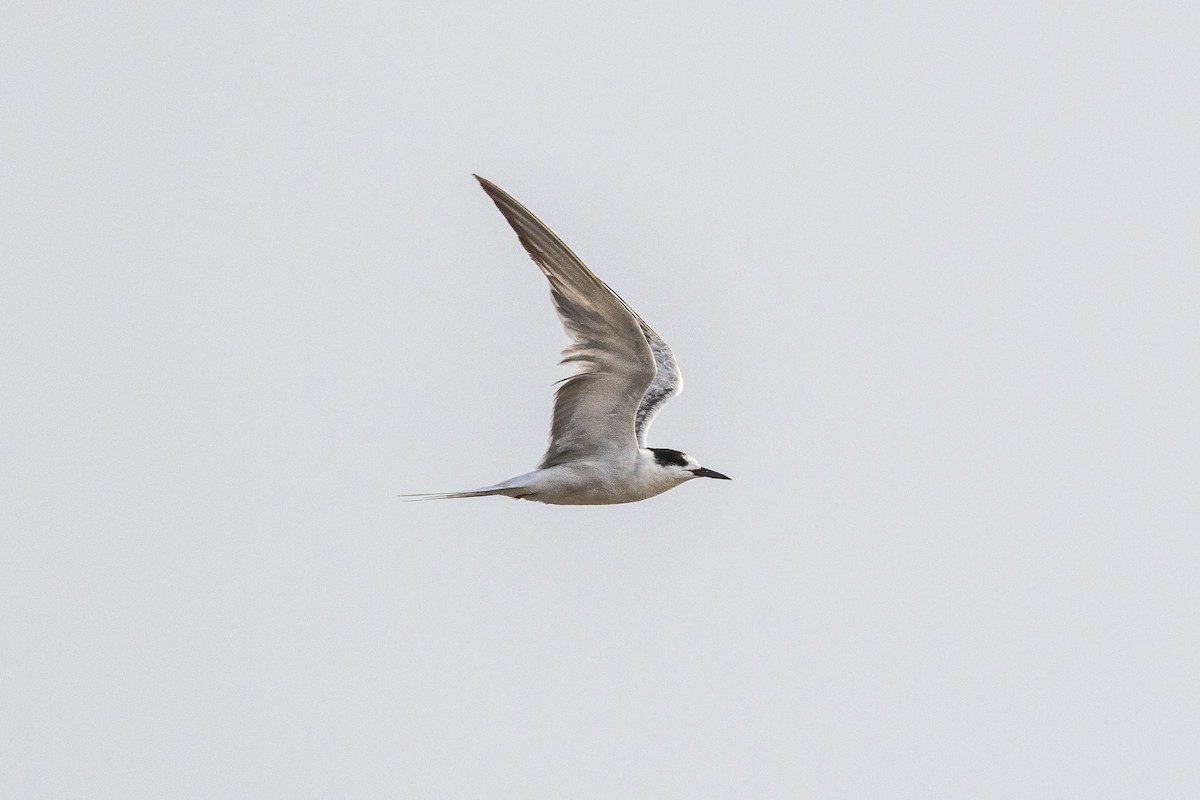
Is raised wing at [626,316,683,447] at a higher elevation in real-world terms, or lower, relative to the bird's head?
higher

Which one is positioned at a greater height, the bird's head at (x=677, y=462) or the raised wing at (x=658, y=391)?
the raised wing at (x=658, y=391)

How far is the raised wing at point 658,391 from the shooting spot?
12.6 metres

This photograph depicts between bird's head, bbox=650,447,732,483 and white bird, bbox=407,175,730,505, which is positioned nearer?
white bird, bbox=407,175,730,505

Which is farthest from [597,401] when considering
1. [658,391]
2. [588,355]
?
[658,391]

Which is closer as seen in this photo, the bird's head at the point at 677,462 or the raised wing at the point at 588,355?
the raised wing at the point at 588,355

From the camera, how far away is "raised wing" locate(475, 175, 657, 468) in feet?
38.0

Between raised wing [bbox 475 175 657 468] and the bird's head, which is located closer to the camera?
raised wing [bbox 475 175 657 468]

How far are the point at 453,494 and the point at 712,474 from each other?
2331 mm

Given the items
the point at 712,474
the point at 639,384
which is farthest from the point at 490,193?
the point at 712,474

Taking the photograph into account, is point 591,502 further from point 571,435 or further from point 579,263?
point 579,263

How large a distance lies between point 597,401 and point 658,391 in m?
0.59

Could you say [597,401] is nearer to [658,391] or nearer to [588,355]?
[588,355]

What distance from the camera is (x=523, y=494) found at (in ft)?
40.1

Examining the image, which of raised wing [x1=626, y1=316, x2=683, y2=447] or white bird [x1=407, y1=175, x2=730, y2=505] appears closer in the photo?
white bird [x1=407, y1=175, x2=730, y2=505]
